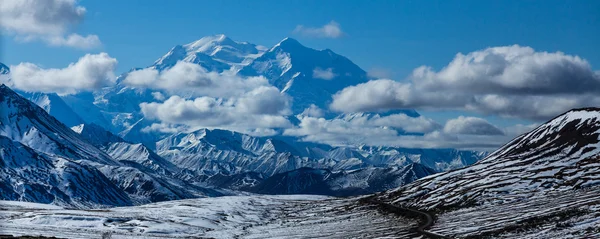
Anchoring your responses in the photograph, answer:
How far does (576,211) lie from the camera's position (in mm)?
143375

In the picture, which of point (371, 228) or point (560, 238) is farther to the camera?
point (371, 228)

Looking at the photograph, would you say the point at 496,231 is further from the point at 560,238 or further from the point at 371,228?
the point at 371,228

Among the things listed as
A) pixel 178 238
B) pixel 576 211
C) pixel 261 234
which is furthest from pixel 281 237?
pixel 576 211

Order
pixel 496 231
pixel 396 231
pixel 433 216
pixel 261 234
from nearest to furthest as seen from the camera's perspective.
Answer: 1. pixel 496 231
2. pixel 396 231
3. pixel 261 234
4. pixel 433 216

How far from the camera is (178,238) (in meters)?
175

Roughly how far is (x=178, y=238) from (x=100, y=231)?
21.8m

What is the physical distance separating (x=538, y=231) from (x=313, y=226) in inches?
3347

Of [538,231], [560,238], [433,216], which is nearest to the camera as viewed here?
[560,238]

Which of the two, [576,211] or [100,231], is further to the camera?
[100,231]

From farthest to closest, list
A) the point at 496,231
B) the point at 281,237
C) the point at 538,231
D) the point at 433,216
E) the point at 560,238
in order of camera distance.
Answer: the point at 433,216 → the point at 281,237 → the point at 496,231 → the point at 538,231 → the point at 560,238

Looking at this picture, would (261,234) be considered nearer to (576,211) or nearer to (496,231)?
(496,231)

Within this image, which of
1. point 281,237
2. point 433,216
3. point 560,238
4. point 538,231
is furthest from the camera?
point 433,216

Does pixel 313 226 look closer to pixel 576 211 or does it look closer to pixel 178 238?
pixel 178 238

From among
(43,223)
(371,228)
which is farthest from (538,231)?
(43,223)
